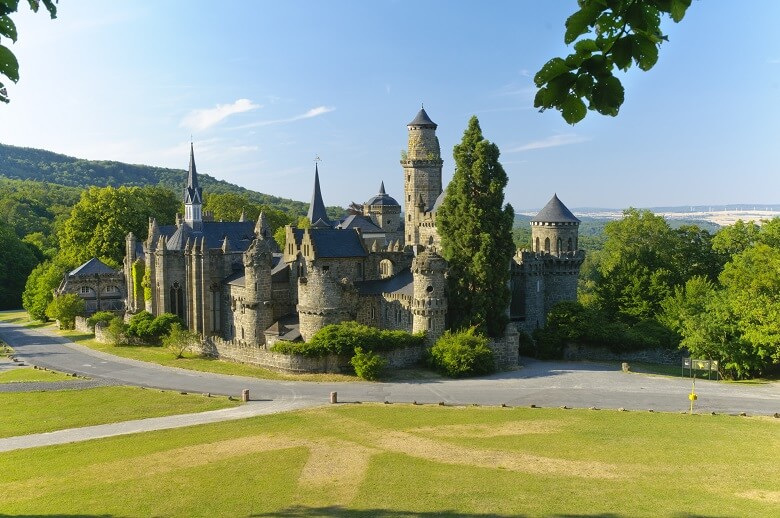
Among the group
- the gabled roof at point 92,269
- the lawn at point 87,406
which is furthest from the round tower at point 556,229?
the gabled roof at point 92,269

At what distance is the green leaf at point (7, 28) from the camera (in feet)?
20.0

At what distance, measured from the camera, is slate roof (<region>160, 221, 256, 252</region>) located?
172 ft

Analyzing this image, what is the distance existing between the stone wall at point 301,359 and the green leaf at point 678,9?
3618cm

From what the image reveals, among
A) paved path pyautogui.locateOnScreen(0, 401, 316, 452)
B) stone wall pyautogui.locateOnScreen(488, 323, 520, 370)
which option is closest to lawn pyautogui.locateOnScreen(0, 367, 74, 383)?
paved path pyautogui.locateOnScreen(0, 401, 316, 452)

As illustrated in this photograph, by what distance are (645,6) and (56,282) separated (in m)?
65.7

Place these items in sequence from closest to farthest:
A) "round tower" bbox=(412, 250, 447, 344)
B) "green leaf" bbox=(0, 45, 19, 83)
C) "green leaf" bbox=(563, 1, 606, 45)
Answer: "green leaf" bbox=(563, 1, 606, 45)
"green leaf" bbox=(0, 45, 19, 83)
"round tower" bbox=(412, 250, 447, 344)

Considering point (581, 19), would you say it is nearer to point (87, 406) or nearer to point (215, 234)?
point (87, 406)

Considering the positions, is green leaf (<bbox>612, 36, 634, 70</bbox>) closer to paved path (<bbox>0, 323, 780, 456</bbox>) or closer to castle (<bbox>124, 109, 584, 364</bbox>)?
paved path (<bbox>0, 323, 780, 456</bbox>)

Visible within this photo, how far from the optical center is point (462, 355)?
39625 mm

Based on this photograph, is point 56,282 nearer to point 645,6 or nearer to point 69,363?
point 69,363

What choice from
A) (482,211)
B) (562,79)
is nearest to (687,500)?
(562,79)

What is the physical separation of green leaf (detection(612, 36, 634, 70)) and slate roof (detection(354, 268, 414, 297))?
38157mm

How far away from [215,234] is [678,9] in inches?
2061

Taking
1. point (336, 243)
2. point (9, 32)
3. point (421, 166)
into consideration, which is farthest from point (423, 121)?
point (9, 32)
